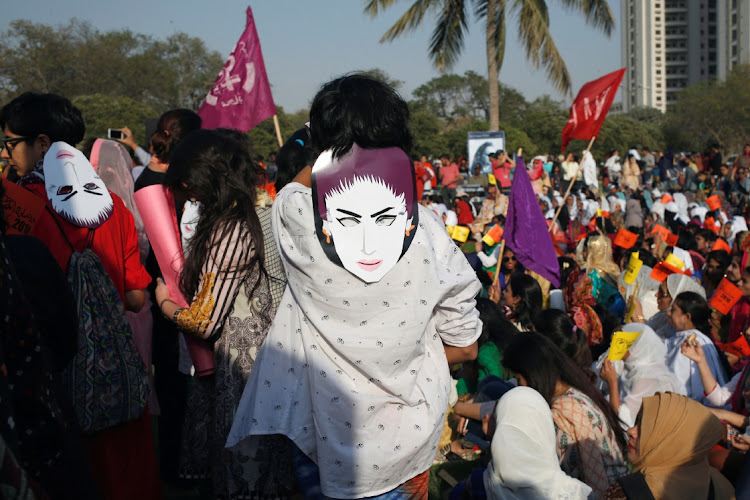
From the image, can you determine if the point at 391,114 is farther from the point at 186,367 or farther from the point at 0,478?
the point at 186,367

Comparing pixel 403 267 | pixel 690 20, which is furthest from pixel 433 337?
pixel 690 20

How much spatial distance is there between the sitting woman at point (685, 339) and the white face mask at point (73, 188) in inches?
143

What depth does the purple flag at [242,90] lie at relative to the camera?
605 cm

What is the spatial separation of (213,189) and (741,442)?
8.41 feet

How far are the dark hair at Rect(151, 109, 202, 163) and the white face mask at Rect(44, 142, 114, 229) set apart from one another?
1047 mm

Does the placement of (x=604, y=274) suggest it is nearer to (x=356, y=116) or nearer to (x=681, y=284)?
A: (x=681, y=284)

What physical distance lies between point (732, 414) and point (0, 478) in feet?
12.1

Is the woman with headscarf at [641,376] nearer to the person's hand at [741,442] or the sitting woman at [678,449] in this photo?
the person's hand at [741,442]

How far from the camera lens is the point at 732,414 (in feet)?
12.3

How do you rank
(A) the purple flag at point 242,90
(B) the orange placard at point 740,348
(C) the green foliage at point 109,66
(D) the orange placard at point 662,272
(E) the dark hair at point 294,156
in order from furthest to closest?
(C) the green foliage at point 109,66 → (A) the purple flag at point 242,90 → (D) the orange placard at point 662,272 → (B) the orange placard at point 740,348 → (E) the dark hair at point 294,156

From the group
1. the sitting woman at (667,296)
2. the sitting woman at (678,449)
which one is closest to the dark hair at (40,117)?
the sitting woman at (678,449)

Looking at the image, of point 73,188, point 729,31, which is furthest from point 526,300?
point 729,31

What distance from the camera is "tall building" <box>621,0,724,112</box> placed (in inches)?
4092

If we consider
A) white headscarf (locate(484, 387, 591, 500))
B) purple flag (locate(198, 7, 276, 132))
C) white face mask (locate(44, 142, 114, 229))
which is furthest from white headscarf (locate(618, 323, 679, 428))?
purple flag (locate(198, 7, 276, 132))
